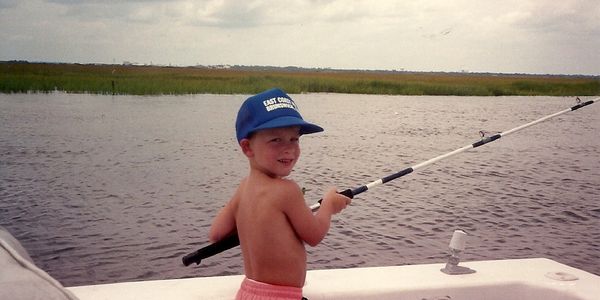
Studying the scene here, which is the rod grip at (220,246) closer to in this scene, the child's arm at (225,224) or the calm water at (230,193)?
the child's arm at (225,224)

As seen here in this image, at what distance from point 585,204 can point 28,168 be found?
1140 cm

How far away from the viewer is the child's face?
2.03 metres

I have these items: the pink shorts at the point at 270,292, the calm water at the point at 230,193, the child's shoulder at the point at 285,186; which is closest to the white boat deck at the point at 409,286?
the pink shorts at the point at 270,292

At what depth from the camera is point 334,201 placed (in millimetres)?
2186

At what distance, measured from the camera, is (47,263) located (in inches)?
303

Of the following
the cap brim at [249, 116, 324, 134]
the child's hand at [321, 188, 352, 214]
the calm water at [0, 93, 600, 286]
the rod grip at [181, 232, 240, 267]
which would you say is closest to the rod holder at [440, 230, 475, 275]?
the child's hand at [321, 188, 352, 214]

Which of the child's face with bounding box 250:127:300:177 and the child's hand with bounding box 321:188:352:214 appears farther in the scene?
the child's hand with bounding box 321:188:352:214

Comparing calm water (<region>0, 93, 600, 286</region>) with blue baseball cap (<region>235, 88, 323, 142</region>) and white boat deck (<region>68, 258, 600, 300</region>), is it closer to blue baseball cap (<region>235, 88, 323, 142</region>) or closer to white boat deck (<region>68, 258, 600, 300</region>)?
white boat deck (<region>68, 258, 600, 300</region>)

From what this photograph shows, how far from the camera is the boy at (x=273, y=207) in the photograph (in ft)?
6.57

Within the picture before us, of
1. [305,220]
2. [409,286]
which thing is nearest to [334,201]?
[305,220]

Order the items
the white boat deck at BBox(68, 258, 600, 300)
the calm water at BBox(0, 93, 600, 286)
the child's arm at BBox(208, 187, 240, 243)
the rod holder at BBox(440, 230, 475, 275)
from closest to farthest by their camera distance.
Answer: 1. the child's arm at BBox(208, 187, 240, 243)
2. the white boat deck at BBox(68, 258, 600, 300)
3. the rod holder at BBox(440, 230, 475, 275)
4. the calm water at BBox(0, 93, 600, 286)

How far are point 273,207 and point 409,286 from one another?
999 millimetres

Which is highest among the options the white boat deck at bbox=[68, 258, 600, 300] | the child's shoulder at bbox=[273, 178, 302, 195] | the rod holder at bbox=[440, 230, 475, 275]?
the child's shoulder at bbox=[273, 178, 302, 195]

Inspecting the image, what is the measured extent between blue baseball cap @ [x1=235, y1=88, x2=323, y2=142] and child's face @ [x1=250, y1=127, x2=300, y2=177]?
0.13 ft
